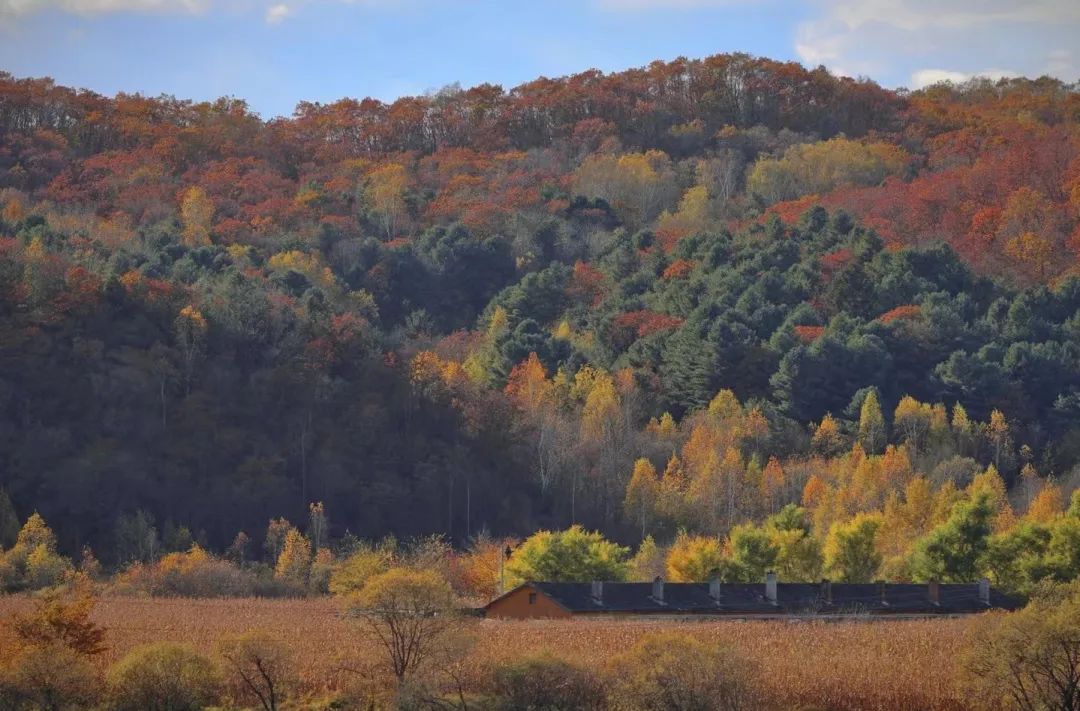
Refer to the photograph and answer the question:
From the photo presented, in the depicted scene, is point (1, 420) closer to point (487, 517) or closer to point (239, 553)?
point (239, 553)

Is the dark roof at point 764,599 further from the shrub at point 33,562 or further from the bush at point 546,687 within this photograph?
the shrub at point 33,562

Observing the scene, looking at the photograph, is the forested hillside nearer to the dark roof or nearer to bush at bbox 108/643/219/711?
the dark roof

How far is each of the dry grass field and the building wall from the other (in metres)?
2.60

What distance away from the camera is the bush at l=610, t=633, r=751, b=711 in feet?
126

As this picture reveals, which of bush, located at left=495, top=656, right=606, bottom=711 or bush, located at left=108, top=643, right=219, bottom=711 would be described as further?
bush, located at left=495, top=656, right=606, bottom=711

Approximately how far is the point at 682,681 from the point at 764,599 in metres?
25.0

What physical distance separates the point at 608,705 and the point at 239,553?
1569 inches

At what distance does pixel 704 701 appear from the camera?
3856 centimetres

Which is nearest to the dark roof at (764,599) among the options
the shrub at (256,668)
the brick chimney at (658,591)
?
the brick chimney at (658,591)

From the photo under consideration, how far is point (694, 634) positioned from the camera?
1907 inches

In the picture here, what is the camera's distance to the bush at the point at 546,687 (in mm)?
39875

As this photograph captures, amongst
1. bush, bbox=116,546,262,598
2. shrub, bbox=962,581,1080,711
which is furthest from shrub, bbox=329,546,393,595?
shrub, bbox=962,581,1080,711

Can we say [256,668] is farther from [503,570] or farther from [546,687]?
[503,570]

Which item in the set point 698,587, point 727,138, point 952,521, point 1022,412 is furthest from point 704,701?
point 727,138
